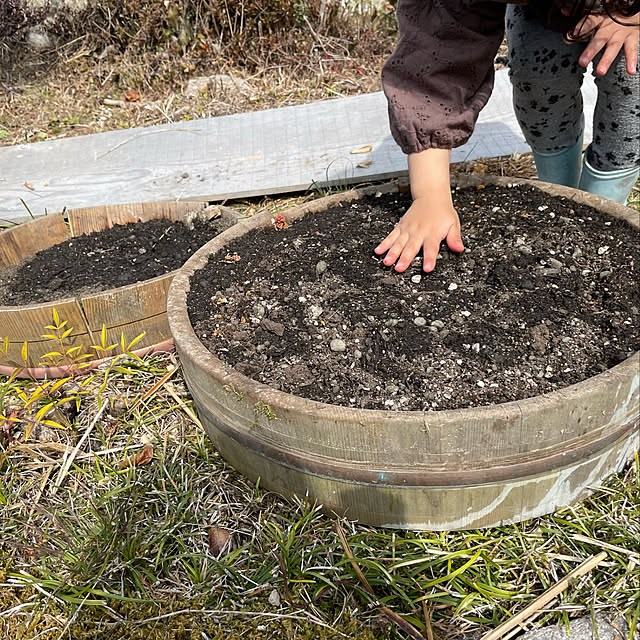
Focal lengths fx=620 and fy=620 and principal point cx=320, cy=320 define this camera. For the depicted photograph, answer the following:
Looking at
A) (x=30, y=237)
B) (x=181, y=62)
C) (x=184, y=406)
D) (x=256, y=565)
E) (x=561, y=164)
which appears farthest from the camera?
(x=181, y=62)

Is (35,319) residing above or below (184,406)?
above

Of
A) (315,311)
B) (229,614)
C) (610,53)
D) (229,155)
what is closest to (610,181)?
(610,53)

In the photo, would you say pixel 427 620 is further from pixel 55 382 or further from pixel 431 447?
pixel 55 382

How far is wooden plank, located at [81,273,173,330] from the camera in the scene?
6.76ft

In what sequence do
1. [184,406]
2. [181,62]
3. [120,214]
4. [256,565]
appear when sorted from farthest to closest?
[181,62], [120,214], [184,406], [256,565]

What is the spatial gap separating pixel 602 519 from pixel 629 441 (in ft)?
0.69

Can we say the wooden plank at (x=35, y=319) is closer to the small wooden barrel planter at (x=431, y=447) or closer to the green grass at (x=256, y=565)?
the green grass at (x=256, y=565)

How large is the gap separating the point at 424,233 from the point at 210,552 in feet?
3.55

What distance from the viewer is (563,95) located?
2287 mm

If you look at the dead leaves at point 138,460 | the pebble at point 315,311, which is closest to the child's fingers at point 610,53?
the pebble at point 315,311

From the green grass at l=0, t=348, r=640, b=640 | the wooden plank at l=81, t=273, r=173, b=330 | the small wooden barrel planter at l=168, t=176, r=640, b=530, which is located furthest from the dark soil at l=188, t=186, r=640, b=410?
the green grass at l=0, t=348, r=640, b=640

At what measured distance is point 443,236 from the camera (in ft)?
6.14

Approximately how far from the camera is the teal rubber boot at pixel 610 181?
2320 mm

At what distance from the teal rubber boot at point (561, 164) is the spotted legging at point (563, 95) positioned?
2.0 inches
